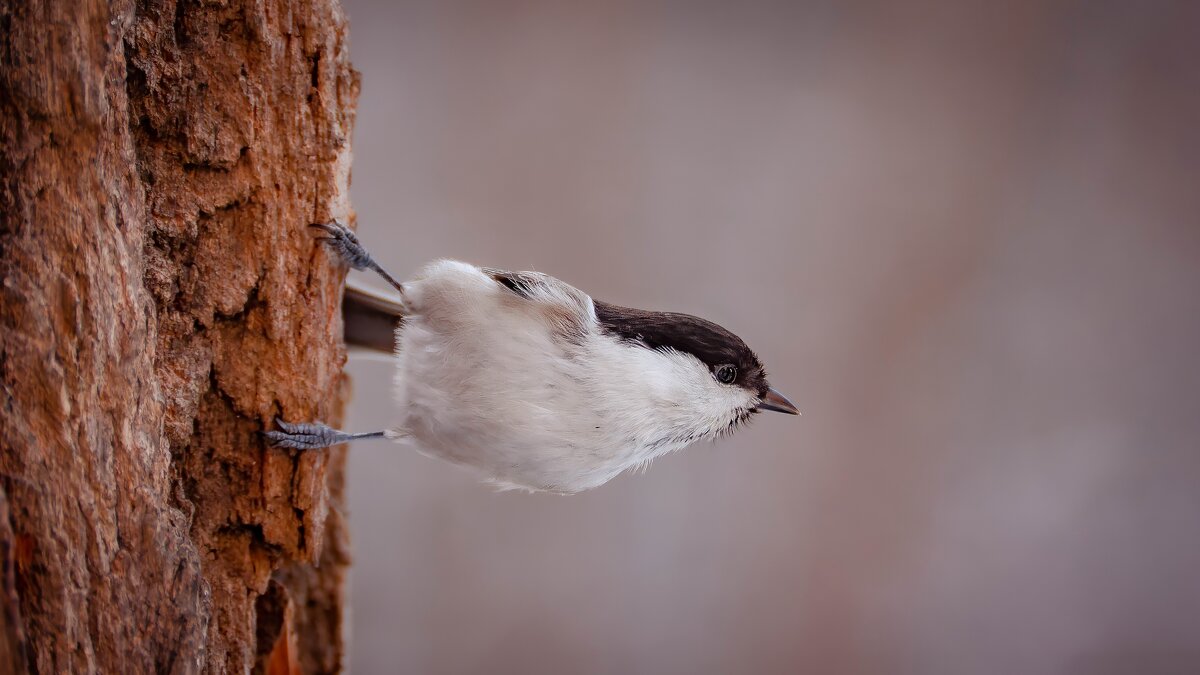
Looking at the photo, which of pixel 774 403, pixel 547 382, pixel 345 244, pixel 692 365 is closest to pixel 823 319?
pixel 774 403

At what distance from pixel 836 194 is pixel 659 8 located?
0.66 m

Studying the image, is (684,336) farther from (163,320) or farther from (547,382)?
(163,320)

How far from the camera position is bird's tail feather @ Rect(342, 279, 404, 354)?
122 centimetres

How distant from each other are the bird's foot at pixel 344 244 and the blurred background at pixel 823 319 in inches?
27.1

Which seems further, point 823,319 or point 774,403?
point 823,319

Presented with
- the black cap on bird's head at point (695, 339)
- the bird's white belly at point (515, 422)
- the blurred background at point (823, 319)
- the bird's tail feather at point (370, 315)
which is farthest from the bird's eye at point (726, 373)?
the blurred background at point (823, 319)

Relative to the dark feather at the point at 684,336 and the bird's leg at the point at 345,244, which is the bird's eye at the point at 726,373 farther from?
the bird's leg at the point at 345,244

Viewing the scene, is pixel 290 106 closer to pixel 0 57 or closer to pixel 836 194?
pixel 0 57

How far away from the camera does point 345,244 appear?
1.04 metres

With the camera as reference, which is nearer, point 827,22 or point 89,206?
point 89,206

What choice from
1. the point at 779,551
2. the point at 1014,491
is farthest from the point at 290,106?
the point at 1014,491

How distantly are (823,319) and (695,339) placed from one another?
3.19 ft

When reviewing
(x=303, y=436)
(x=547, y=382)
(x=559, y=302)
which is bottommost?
(x=303, y=436)

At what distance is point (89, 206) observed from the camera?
73cm
